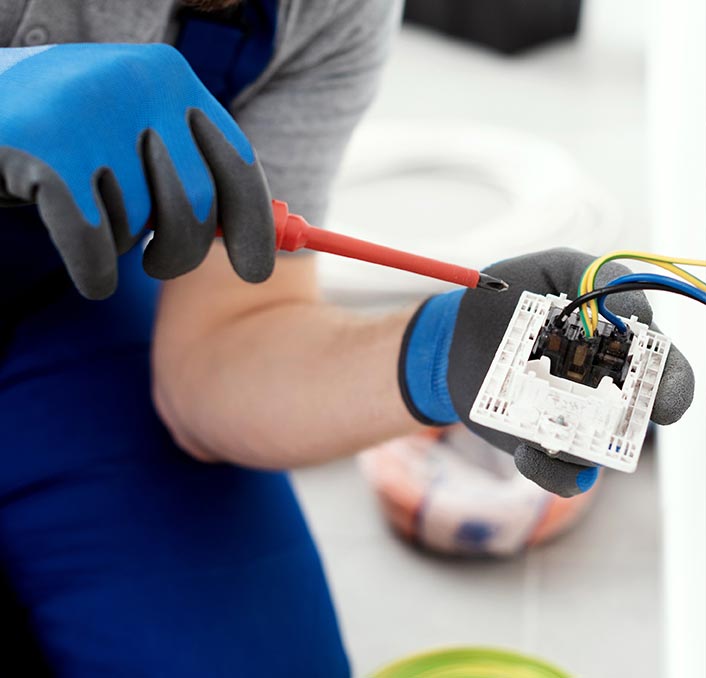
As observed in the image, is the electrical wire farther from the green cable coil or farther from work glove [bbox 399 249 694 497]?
the green cable coil

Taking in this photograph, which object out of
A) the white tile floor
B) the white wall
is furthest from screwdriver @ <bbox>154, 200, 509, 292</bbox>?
the white tile floor

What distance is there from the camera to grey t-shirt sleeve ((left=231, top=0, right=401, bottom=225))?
0.91 m

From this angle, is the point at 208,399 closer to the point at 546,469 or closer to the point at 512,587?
the point at 546,469

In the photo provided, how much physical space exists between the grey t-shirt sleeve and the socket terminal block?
0.39 metres

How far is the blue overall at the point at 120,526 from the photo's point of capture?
2.94ft

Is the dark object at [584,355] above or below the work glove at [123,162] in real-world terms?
Answer: below

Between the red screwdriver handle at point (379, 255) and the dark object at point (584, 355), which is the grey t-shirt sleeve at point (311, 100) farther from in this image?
the dark object at point (584, 355)

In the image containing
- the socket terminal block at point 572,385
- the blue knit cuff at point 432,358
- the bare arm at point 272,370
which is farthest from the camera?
the bare arm at point 272,370

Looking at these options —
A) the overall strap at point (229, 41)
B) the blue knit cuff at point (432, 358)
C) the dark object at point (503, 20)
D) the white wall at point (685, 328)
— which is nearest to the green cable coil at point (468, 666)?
the white wall at point (685, 328)

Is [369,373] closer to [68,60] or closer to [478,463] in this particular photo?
[68,60]

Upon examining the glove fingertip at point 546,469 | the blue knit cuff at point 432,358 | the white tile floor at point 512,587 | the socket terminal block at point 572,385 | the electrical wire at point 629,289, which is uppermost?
the electrical wire at point 629,289

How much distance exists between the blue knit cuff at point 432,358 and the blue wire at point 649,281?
0.47 ft

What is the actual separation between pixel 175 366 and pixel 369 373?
23cm

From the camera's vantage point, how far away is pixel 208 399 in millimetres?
907
